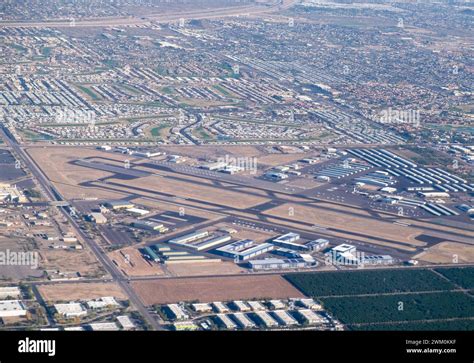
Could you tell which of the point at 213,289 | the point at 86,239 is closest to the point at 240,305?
the point at 213,289

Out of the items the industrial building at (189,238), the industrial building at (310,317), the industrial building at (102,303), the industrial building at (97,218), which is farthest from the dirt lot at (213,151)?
the industrial building at (310,317)

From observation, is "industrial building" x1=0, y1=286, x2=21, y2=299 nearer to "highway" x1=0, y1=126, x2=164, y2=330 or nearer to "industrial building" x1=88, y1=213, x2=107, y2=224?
"highway" x1=0, y1=126, x2=164, y2=330

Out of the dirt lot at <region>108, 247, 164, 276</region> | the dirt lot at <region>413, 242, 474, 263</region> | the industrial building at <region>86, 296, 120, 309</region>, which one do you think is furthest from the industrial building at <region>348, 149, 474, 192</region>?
the industrial building at <region>86, 296, 120, 309</region>

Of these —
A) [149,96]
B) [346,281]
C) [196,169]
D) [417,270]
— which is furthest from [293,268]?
[149,96]

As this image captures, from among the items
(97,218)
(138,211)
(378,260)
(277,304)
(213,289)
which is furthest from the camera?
(138,211)

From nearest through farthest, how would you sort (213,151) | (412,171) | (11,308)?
(11,308)
(412,171)
(213,151)

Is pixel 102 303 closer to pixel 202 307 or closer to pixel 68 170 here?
pixel 202 307
